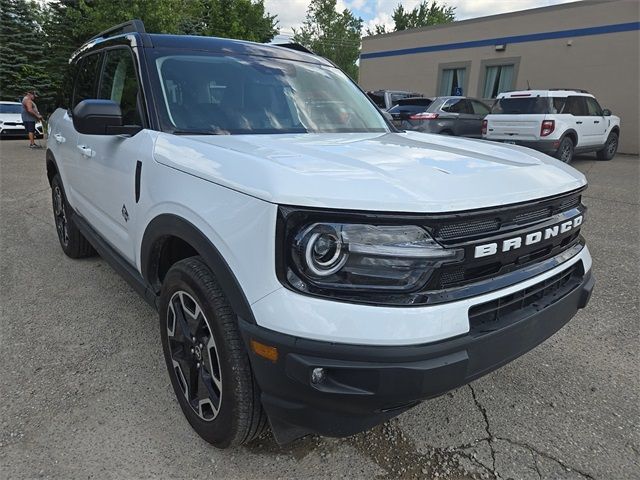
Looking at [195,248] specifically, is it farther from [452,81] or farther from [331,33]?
[331,33]

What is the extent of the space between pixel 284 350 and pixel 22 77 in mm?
33691

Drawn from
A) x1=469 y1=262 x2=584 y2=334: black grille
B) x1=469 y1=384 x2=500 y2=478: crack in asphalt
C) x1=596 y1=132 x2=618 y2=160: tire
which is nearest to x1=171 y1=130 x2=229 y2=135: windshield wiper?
x1=469 y1=262 x2=584 y2=334: black grille

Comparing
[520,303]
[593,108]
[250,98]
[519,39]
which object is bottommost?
[520,303]

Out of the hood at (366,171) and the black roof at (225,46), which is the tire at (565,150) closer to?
the black roof at (225,46)

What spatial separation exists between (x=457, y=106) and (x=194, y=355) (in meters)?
12.0

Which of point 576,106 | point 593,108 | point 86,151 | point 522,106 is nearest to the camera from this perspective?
point 86,151

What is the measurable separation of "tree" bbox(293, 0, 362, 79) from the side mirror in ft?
188

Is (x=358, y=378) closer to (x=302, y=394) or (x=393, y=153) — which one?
(x=302, y=394)

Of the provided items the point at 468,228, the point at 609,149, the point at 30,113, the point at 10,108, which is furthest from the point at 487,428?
the point at 10,108

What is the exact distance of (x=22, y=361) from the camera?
109 inches

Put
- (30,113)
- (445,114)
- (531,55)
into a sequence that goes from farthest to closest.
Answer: (531,55) → (30,113) → (445,114)

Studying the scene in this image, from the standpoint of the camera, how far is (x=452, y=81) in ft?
68.0

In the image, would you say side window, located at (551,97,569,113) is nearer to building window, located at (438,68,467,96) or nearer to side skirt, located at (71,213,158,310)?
building window, located at (438,68,467,96)

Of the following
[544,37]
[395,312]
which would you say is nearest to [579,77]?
[544,37]
